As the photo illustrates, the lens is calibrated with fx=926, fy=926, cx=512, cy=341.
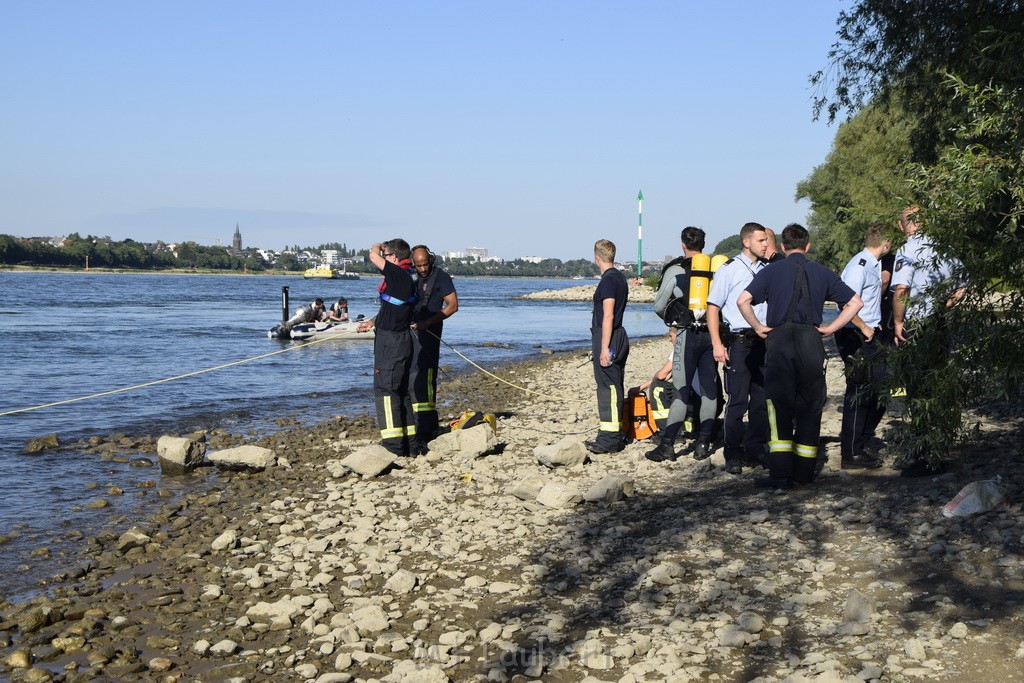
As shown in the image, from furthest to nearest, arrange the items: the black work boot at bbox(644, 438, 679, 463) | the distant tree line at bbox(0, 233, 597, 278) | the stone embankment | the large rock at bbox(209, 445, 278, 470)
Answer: the distant tree line at bbox(0, 233, 597, 278)
the stone embankment
the large rock at bbox(209, 445, 278, 470)
the black work boot at bbox(644, 438, 679, 463)

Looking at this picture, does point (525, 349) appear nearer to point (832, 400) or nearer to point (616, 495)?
point (832, 400)

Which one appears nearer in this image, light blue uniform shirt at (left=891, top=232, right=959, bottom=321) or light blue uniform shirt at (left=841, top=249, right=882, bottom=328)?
light blue uniform shirt at (left=891, top=232, right=959, bottom=321)

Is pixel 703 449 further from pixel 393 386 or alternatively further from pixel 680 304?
pixel 393 386

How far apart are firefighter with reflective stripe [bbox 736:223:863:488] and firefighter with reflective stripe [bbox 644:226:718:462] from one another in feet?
4.34

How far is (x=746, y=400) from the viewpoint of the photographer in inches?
316

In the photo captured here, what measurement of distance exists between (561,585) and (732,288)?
326cm

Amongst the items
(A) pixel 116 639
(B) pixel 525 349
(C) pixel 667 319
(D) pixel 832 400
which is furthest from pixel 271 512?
(B) pixel 525 349

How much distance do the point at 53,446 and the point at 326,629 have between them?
25.7 ft

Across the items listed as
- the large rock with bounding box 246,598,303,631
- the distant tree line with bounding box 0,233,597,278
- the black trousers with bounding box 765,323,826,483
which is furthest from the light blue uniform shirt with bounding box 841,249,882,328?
the distant tree line with bounding box 0,233,597,278

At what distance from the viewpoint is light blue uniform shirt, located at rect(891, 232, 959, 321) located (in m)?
5.36

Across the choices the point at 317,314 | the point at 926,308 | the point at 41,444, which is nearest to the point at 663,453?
the point at 926,308

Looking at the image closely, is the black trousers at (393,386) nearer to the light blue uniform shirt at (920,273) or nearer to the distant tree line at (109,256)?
the light blue uniform shirt at (920,273)

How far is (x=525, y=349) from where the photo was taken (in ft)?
103

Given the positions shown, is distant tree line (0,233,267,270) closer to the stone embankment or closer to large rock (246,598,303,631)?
the stone embankment
